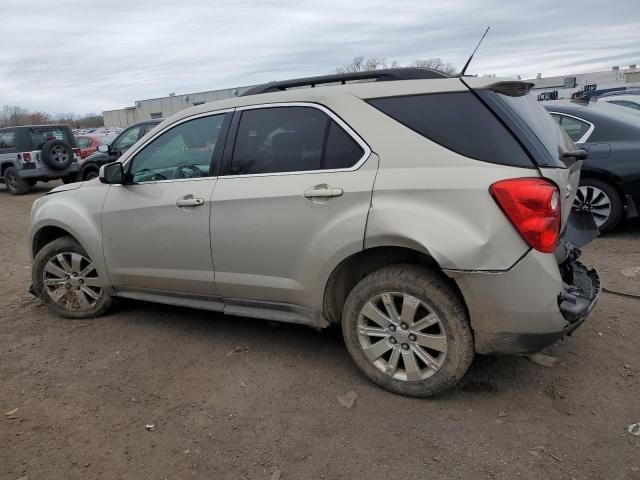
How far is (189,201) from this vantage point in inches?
141

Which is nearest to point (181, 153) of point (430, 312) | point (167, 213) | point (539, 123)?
point (167, 213)

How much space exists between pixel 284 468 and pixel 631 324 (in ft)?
9.31

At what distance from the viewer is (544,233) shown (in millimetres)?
2625

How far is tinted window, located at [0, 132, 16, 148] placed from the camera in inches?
545

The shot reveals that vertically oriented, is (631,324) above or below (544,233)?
below

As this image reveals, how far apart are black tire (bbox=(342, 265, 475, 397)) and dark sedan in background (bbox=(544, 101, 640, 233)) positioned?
11.5 ft

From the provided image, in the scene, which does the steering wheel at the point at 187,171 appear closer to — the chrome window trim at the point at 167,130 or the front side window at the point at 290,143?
the chrome window trim at the point at 167,130

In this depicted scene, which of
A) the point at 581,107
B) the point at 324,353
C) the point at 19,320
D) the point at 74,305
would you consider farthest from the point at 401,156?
the point at 581,107

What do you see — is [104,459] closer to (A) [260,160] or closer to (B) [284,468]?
(B) [284,468]

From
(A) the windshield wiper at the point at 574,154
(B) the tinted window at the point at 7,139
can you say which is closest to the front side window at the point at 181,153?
(A) the windshield wiper at the point at 574,154

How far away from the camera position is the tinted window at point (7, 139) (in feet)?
45.4

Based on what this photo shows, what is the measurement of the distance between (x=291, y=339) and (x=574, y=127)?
4.40 metres

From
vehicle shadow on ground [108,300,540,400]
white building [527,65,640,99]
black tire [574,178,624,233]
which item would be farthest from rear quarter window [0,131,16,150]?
white building [527,65,640,99]

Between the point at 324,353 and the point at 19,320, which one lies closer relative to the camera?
the point at 324,353
